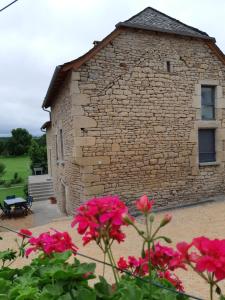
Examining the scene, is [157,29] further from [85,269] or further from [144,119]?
[85,269]

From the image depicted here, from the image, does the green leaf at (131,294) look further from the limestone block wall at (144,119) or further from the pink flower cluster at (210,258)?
the limestone block wall at (144,119)

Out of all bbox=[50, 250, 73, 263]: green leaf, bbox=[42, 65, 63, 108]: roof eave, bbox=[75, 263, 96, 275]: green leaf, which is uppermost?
bbox=[42, 65, 63, 108]: roof eave

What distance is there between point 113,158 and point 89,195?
1.30 meters

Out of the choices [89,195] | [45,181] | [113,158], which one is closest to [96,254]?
[89,195]

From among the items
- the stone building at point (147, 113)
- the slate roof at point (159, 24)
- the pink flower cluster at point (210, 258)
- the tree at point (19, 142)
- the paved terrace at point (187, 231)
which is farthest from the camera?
the tree at point (19, 142)

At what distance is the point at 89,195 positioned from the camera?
8000mm

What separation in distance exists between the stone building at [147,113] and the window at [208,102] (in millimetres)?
36

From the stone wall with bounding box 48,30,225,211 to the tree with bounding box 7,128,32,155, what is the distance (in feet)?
144

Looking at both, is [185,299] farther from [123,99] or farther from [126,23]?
[126,23]

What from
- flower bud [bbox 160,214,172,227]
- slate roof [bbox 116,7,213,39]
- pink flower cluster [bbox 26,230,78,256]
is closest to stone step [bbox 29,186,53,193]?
slate roof [bbox 116,7,213,39]

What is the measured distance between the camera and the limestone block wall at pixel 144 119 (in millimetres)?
8070

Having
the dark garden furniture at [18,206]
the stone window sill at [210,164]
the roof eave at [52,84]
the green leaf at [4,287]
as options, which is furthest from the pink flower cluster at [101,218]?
the dark garden furniture at [18,206]

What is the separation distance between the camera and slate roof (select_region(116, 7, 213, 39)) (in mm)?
8578

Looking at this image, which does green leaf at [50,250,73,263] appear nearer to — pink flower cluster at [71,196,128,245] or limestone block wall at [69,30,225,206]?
pink flower cluster at [71,196,128,245]
